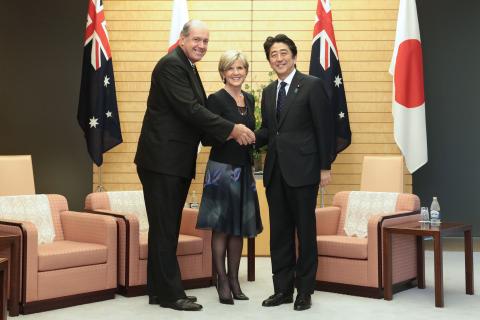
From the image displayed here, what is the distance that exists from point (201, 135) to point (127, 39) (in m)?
3.02

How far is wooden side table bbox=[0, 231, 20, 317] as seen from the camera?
12.4 feet

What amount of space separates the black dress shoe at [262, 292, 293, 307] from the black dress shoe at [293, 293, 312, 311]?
0.45 ft

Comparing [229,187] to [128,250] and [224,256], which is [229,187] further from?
[128,250]

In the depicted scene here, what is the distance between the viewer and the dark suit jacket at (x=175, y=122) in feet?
12.8

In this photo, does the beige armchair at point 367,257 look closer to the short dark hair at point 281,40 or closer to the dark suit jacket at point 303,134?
the dark suit jacket at point 303,134

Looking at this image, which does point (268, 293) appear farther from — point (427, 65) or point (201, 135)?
point (427, 65)

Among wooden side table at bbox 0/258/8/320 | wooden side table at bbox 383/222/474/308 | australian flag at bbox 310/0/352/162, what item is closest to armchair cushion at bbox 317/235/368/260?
wooden side table at bbox 383/222/474/308

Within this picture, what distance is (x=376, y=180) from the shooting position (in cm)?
559

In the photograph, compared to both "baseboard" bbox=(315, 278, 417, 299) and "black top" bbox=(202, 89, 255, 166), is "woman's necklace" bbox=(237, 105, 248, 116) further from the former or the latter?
"baseboard" bbox=(315, 278, 417, 299)

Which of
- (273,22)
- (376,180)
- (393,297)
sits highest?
(273,22)

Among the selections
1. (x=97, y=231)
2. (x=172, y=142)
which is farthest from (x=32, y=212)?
(x=172, y=142)

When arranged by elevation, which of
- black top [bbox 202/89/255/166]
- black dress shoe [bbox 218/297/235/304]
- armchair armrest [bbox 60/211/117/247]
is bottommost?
black dress shoe [bbox 218/297/235/304]

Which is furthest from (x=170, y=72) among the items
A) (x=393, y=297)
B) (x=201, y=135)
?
(x=393, y=297)

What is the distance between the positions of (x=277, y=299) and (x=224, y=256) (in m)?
0.45
